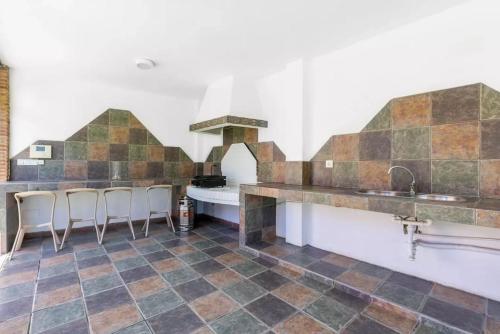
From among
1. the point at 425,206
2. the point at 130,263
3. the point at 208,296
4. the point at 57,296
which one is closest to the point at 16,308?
the point at 57,296

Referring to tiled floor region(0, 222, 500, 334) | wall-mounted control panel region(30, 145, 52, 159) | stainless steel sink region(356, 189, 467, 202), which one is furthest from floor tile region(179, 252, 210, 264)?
wall-mounted control panel region(30, 145, 52, 159)

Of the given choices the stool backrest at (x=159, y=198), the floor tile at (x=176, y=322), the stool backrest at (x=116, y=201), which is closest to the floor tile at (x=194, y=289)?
the floor tile at (x=176, y=322)

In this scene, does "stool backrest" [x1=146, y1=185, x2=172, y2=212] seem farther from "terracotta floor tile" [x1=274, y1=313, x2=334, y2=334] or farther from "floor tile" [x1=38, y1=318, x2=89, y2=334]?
"terracotta floor tile" [x1=274, y1=313, x2=334, y2=334]

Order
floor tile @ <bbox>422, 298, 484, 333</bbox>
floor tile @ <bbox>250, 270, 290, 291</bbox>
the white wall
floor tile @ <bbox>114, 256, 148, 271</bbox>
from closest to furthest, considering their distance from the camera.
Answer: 1. floor tile @ <bbox>422, 298, 484, 333</bbox>
2. floor tile @ <bbox>250, 270, 290, 291</bbox>
3. floor tile @ <bbox>114, 256, 148, 271</bbox>
4. the white wall

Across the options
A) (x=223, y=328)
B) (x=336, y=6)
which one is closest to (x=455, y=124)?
(x=336, y=6)

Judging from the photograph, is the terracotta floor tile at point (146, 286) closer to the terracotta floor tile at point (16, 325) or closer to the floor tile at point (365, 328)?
the terracotta floor tile at point (16, 325)

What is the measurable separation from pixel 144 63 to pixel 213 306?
114 inches

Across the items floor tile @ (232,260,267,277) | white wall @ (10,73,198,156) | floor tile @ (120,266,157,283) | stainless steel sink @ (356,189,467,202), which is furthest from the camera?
white wall @ (10,73,198,156)

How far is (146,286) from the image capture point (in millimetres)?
2326

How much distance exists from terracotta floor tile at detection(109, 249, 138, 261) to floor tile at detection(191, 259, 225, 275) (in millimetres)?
914

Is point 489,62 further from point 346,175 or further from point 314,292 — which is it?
point 314,292

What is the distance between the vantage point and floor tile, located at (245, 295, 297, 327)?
1850mm

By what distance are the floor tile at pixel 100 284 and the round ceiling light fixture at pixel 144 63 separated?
8.20 feet

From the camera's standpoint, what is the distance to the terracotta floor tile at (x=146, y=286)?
2203 mm
